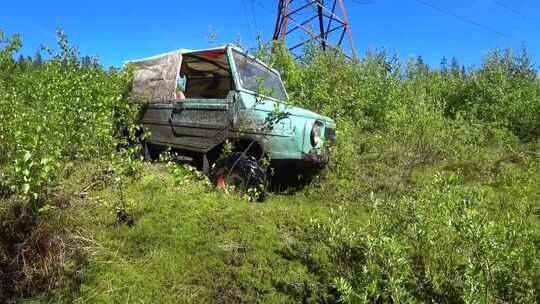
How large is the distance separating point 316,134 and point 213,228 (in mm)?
2335

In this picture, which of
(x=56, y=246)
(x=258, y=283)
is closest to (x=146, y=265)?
(x=56, y=246)

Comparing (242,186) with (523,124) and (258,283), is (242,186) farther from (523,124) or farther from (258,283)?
(523,124)

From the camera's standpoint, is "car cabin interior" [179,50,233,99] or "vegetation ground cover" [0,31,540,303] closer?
"vegetation ground cover" [0,31,540,303]

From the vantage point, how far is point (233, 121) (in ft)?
19.6

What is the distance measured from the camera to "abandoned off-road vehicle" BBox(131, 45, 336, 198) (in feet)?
18.7

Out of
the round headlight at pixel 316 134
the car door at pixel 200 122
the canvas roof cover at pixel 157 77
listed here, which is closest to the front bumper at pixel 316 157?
the round headlight at pixel 316 134

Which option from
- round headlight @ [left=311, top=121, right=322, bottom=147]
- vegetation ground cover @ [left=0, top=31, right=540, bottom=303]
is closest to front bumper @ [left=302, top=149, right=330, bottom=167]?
round headlight @ [left=311, top=121, right=322, bottom=147]

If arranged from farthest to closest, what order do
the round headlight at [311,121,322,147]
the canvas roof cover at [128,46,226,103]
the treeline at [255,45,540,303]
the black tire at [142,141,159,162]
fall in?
the black tire at [142,141,159,162] → the canvas roof cover at [128,46,226,103] → the round headlight at [311,121,322,147] → the treeline at [255,45,540,303]

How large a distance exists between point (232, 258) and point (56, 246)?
1.41 meters

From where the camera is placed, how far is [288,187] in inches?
257

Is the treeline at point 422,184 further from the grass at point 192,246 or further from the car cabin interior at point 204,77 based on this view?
the car cabin interior at point 204,77

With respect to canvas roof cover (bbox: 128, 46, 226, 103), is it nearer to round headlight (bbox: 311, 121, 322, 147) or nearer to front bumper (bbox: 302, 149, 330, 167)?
round headlight (bbox: 311, 121, 322, 147)

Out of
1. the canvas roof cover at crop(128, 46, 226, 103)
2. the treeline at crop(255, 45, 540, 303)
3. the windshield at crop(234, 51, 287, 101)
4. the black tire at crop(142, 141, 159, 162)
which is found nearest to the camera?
the treeline at crop(255, 45, 540, 303)

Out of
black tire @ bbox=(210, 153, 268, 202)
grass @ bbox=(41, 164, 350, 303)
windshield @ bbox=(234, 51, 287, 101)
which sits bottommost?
grass @ bbox=(41, 164, 350, 303)
